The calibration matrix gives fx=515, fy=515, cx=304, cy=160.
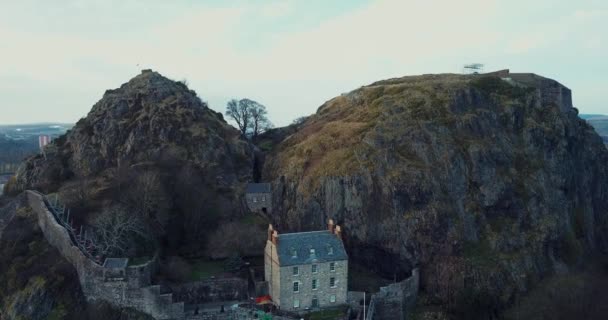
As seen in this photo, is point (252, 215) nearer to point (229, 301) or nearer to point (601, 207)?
point (229, 301)

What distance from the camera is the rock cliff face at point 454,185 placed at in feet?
167

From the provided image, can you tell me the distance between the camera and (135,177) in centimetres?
5453

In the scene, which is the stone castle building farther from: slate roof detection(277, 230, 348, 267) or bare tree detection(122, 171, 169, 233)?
bare tree detection(122, 171, 169, 233)

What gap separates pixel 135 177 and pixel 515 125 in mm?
44397

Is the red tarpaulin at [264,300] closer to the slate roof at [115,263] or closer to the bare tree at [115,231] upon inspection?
the slate roof at [115,263]

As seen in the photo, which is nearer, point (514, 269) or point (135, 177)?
point (514, 269)

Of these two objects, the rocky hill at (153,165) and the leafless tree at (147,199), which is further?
the rocky hill at (153,165)

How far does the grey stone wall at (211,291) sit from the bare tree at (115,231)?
652cm

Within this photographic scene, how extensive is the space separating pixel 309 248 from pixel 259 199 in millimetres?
19312

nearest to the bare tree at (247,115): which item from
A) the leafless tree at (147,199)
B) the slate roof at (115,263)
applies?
the leafless tree at (147,199)

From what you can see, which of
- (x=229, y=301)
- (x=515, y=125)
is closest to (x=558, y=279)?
(x=515, y=125)

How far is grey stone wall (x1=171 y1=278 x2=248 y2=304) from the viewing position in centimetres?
4328

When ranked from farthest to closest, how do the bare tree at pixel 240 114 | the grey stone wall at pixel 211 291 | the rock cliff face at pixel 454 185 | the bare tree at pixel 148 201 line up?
the bare tree at pixel 240 114
the bare tree at pixel 148 201
the rock cliff face at pixel 454 185
the grey stone wall at pixel 211 291

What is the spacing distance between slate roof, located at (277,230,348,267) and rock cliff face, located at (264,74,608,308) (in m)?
9.17
